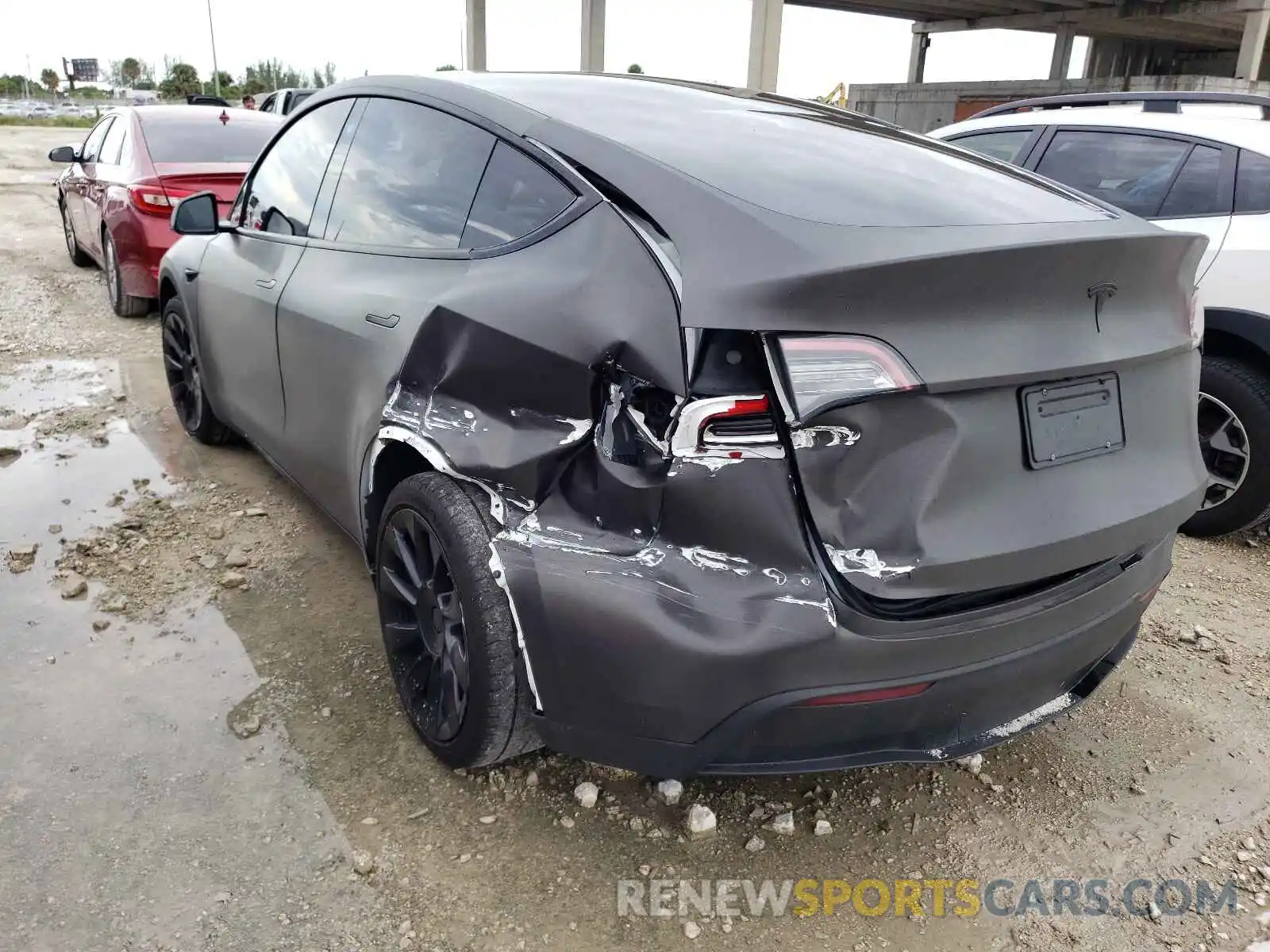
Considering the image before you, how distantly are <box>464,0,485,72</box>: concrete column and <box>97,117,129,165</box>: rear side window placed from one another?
600 inches

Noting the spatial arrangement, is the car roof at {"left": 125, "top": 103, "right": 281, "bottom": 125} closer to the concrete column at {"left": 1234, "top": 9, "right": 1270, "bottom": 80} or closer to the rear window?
the rear window

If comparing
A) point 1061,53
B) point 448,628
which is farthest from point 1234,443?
point 1061,53

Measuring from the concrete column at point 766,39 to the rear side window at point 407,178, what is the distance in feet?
55.7

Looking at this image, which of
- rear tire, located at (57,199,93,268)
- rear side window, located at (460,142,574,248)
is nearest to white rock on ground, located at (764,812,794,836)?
rear side window, located at (460,142,574,248)

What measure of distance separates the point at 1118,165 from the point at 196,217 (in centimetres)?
387

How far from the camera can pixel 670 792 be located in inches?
93.4

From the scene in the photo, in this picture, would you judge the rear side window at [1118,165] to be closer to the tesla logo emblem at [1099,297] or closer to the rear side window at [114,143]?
the tesla logo emblem at [1099,297]

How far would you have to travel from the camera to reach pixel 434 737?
2357 mm

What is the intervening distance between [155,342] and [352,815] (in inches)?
204

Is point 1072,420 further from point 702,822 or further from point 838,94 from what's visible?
point 838,94

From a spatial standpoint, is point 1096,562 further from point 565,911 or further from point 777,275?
point 565,911

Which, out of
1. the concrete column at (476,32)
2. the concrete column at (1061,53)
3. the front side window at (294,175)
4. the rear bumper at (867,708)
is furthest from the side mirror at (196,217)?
the concrete column at (1061,53)

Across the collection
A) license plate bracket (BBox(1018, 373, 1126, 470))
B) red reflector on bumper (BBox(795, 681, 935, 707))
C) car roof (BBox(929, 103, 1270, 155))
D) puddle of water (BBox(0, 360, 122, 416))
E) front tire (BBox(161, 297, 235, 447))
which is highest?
car roof (BBox(929, 103, 1270, 155))

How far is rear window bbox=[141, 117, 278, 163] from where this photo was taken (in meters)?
6.81
